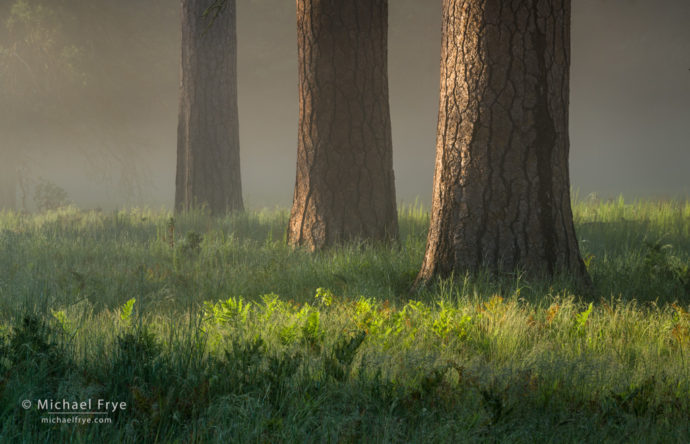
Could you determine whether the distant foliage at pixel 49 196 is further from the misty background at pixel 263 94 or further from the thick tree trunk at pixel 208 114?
the thick tree trunk at pixel 208 114

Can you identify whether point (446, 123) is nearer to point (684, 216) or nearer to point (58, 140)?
point (684, 216)

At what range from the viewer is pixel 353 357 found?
294 cm

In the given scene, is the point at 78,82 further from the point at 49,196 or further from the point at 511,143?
the point at 511,143

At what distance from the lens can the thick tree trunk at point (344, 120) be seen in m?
6.56

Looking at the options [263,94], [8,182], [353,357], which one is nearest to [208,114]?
[353,357]

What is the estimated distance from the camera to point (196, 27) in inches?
405

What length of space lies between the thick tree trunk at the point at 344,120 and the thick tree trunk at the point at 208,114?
409cm

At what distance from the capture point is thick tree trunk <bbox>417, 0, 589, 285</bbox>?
183 inches

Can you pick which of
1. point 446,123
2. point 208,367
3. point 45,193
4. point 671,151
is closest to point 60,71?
point 45,193

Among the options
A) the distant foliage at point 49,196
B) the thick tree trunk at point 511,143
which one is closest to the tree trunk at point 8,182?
the distant foliage at point 49,196

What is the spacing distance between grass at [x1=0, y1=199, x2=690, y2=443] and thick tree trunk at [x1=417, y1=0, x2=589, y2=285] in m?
0.29

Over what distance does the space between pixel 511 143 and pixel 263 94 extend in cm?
3433

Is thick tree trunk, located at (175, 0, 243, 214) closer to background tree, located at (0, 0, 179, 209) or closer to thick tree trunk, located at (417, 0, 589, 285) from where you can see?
thick tree trunk, located at (417, 0, 589, 285)

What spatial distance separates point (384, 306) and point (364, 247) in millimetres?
2389
